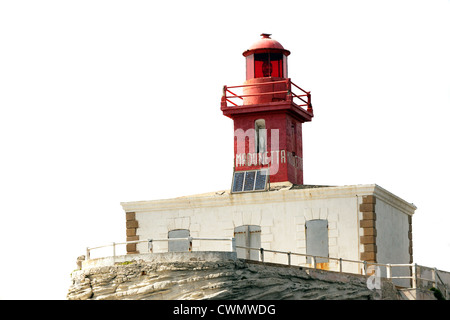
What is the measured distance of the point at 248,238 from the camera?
4909 cm

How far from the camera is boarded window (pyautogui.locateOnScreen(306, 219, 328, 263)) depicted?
47.7 m

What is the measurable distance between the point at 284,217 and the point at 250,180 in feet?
9.94

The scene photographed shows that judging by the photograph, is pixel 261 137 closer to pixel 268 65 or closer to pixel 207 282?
pixel 268 65

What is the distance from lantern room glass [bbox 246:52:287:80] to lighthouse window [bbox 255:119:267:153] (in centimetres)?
215

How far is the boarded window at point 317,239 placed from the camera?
1879 inches

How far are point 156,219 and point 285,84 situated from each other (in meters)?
8.04

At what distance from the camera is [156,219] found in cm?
5094

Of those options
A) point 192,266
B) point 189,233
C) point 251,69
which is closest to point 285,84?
point 251,69

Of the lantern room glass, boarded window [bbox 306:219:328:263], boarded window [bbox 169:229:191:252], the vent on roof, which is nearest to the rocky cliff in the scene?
boarded window [bbox 306:219:328:263]

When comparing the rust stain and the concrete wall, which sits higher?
the concrete wall

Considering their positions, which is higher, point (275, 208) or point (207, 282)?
point (275, 208)

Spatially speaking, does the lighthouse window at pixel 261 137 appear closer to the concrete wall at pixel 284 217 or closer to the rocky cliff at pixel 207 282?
the concrete wall at pixel 284 217

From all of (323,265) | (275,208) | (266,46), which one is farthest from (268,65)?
(323,265)

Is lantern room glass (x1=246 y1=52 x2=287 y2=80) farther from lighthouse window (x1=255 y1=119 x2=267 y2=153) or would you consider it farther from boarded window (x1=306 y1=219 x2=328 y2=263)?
boarded window (x1=306 y1=219 x2=328 y2=263)
